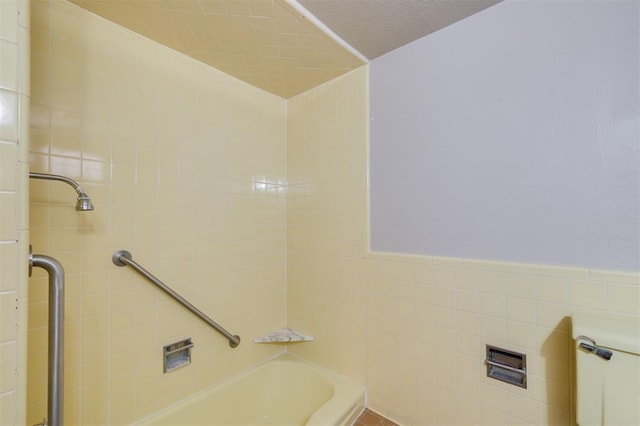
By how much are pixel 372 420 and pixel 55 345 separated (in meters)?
1.36

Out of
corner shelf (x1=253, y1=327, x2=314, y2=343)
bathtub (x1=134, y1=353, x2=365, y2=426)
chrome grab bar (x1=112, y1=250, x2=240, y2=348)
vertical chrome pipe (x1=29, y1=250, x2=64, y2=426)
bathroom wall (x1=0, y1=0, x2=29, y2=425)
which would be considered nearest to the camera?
bathroom wall (x1=0, y1=0, x2=29, y2=425)

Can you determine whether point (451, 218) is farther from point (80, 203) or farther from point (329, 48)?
point (80, 203)

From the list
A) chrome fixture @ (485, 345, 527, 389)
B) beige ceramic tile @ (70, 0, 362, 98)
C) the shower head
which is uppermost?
beige ceramic tile @ (70, 0, 362, 98)

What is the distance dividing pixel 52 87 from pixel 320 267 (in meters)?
1.47

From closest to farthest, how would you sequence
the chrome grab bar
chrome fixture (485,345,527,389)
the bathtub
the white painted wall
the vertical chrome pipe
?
the vertical chrome pipe < the white painted wall < chrome fixture (485,345,527,389) < the chrome grab bar < the bathtub

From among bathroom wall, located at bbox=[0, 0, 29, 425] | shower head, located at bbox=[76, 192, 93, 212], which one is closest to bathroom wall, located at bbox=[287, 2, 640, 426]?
shower head, located at bbox=[76, 192, 93, 212]

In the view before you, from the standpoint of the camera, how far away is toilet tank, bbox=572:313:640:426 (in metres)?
0.77

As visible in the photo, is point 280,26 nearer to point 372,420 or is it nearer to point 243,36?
point 243,36

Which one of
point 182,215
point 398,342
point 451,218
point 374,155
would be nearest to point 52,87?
point 182,215

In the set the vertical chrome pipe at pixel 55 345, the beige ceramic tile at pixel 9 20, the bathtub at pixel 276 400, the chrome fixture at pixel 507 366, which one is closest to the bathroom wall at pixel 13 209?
the beige ceramic tile at pixel 9 20

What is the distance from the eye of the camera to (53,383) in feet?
2.41

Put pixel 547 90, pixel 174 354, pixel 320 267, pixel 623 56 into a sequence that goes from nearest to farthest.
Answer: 1. pixel 623 56
2. pixel 547 90
3. pixel 174 354
4. pixel 320 267

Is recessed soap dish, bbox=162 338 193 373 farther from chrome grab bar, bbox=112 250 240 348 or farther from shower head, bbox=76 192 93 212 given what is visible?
shower head, bbox=76 192 93 212

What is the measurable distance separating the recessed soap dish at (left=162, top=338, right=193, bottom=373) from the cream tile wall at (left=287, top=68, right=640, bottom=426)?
67cm
